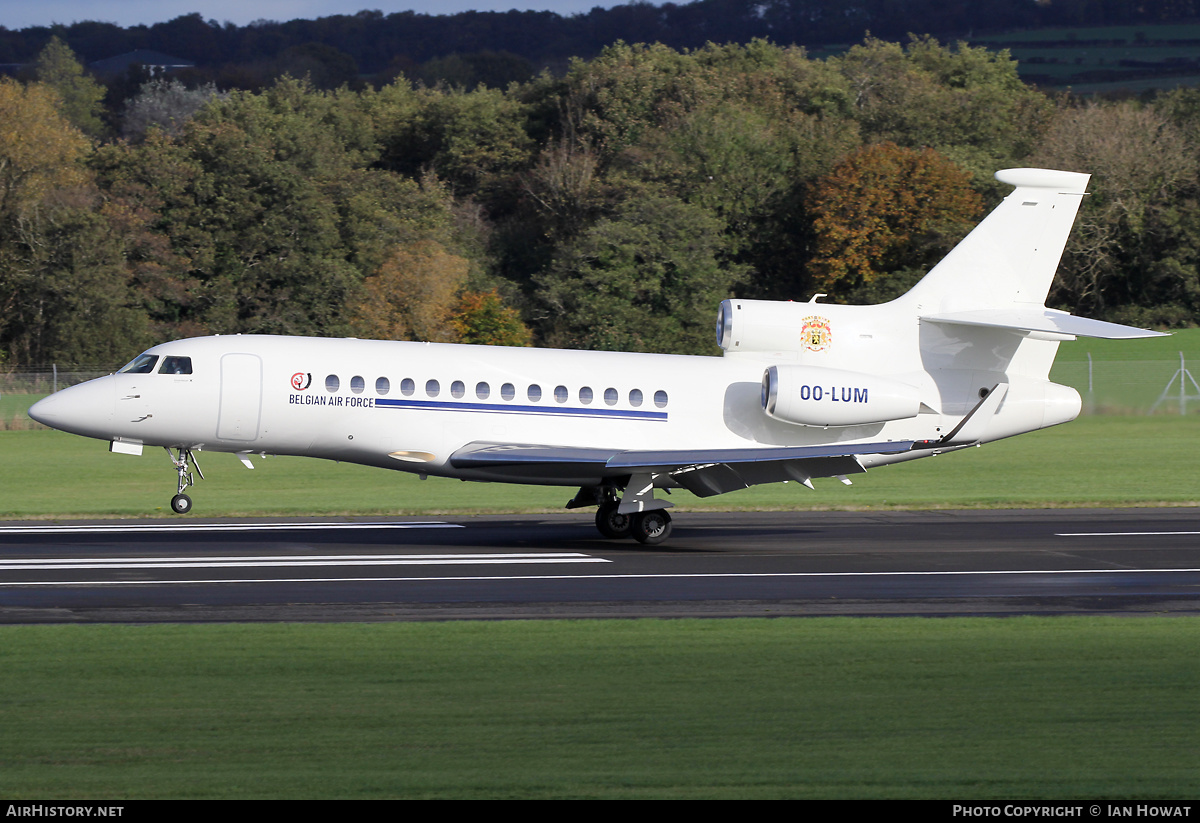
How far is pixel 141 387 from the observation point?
21.8m

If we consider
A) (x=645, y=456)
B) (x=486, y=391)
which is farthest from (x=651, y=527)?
(x=486, y=391)

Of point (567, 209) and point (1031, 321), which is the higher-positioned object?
point (567, 209)

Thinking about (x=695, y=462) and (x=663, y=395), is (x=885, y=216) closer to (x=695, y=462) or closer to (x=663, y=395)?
(x=663, y=395)

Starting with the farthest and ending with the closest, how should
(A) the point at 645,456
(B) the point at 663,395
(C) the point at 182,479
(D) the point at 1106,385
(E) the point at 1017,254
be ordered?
(D) the point at 1106,385 → (E) the point at 1017,254 → (C) the point at 182,479 → (B) the point at 663,395 → (A) the point at 645,456

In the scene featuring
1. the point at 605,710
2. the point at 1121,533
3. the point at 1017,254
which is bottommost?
the point at 1121,533

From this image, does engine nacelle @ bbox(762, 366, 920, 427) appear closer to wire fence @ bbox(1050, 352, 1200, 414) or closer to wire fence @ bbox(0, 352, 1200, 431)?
wire fence @ bbox(0, 352, 1200, 431)

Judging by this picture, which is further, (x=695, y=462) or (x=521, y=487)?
(x=521, y=487)

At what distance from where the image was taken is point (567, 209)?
254 ft

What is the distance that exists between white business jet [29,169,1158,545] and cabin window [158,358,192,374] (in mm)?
33

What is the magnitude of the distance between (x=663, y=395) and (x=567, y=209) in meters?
55.7

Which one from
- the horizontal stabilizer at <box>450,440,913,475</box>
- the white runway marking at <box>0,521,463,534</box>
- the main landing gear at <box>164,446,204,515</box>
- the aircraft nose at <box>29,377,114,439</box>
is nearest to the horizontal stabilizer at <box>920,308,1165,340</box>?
the horizontal stabilizer at <box>450,440,913,475</box>

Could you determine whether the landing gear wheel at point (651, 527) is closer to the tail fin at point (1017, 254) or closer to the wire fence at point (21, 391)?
the tail fin at point (1017, 254)

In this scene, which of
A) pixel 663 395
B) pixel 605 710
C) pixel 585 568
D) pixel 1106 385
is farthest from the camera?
pixel 1106 385

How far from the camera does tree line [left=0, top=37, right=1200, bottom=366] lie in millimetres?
58781
